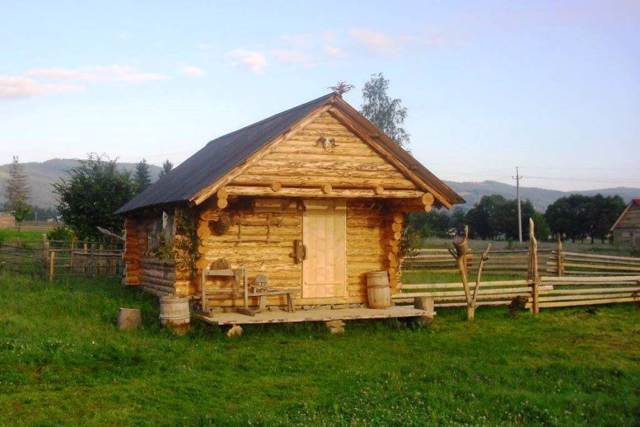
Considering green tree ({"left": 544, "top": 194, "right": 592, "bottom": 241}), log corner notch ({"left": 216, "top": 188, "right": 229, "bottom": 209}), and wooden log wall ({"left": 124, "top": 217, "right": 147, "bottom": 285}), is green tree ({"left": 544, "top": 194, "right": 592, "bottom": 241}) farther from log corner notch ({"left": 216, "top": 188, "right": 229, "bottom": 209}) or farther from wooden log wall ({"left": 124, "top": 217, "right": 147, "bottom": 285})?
log corner notch ({"left": 216, "top": 188, "right": 229, "bottom": 209})

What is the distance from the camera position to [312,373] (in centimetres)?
1088

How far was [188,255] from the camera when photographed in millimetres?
15047

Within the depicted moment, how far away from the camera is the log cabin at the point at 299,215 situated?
14.8 m

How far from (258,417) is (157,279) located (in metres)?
10.3

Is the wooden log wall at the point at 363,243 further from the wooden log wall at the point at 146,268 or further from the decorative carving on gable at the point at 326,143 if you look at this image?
the wooden log wall at the point at 146,268

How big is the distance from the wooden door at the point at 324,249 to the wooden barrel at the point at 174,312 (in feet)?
10.7

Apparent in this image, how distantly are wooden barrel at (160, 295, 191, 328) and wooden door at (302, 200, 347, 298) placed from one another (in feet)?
10.7

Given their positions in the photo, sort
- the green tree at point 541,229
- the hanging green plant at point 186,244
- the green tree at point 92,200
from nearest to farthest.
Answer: the hanging green plant at point 186,244 → the green tree at point 92,200 → the green tree at point 541,229

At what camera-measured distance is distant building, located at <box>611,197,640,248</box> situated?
2182 inches

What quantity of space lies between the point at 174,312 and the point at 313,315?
2871 millimetres

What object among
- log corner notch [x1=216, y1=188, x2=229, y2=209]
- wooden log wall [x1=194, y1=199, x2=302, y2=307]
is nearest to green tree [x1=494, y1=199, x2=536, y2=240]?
wooden log wall [x1=194, y1=199, x2=302, y2=307]

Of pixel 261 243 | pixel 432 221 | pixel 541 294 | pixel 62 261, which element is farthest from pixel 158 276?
pixel 432 221

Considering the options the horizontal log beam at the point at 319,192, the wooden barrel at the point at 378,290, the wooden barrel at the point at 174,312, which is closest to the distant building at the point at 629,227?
the wooden barrel at the point at 378,290

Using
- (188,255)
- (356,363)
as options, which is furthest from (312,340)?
(188,255)
